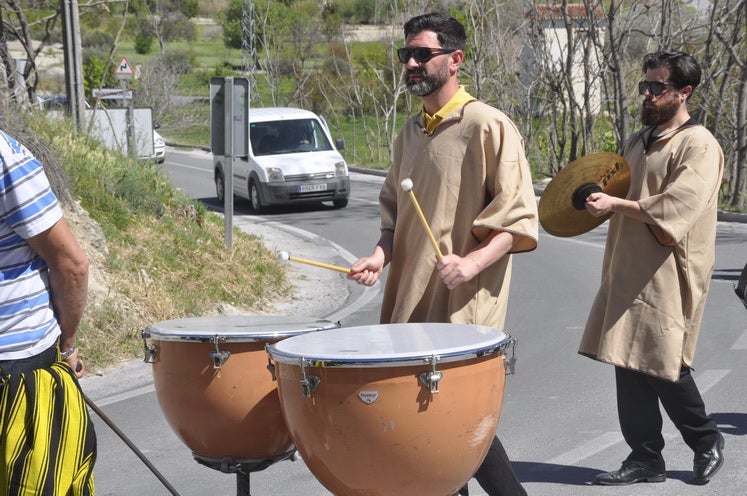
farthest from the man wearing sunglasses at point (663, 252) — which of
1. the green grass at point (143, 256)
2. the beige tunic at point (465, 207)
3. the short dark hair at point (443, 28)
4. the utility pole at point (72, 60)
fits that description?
the utility pole at point (72, 60)

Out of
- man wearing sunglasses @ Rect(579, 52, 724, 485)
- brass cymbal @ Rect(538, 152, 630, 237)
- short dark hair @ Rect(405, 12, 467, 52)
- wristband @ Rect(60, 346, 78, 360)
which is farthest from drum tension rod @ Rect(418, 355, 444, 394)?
man wearing sunglasses @ Rect(579, 52, 724, 485)

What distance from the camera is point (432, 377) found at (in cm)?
305

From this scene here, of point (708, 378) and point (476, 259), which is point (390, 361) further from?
point (708, 378)

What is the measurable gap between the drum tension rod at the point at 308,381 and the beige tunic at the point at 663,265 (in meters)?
2.11

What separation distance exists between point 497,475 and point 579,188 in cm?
145

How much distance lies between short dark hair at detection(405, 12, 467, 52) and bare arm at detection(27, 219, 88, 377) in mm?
1471

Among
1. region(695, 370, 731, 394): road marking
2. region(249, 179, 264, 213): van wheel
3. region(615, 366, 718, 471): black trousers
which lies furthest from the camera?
region(249, 179, 264, 213): van wheel

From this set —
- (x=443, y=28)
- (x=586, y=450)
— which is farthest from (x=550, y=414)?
(x=443, y=28)

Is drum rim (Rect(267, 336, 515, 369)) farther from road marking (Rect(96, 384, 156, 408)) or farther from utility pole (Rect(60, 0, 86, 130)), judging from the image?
utility pole (Rect(60, 0, 86, 130))

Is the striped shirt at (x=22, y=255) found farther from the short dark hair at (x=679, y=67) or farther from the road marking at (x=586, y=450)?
the road marking at (x=586, y=450)

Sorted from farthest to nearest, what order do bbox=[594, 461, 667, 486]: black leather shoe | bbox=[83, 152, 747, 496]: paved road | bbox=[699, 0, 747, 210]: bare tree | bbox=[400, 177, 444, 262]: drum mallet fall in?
bbox=[699, 0, 747, 210]: bare tree
bbox=[83, 152, 747, 496]: paved road
bbox=[594, 461, 667, 486]: black leather shoe
bbox=[400, 177, 444, 262]: drum mallet

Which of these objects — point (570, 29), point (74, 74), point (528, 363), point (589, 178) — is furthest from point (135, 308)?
point (570, 29)

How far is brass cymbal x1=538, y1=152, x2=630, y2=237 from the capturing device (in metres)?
4.77

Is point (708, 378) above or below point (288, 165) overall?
above
